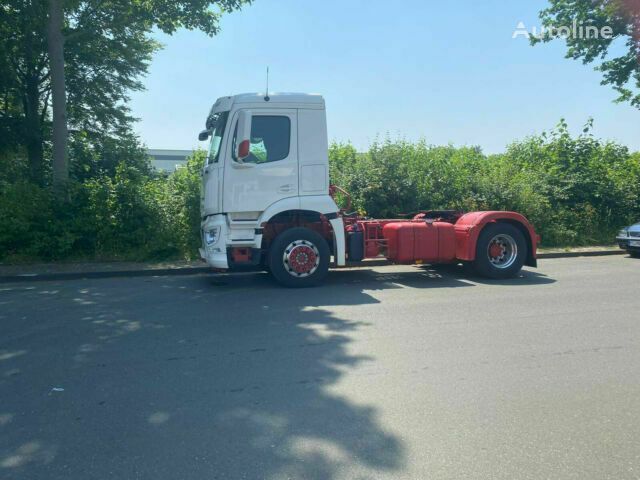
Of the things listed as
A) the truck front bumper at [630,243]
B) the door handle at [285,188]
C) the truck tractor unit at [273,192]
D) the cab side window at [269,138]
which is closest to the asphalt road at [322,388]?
the truck tractor unit at [273,192]

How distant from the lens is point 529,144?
1848 cm

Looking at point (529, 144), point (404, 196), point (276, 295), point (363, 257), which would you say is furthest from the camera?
point (529, 144)

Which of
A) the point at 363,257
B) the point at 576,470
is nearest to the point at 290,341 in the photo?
the point at 576,470

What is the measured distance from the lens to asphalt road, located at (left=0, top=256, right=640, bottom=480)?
293 cm

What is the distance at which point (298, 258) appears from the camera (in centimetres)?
844

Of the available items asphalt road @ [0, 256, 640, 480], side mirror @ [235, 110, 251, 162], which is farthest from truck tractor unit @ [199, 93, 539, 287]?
asphalt road @ [0, 256, 640, 480]

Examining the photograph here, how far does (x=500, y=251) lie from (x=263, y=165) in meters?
4.80

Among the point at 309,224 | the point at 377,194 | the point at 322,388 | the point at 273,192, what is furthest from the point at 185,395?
the point at 377,194

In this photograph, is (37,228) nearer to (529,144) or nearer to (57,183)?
(57,183)

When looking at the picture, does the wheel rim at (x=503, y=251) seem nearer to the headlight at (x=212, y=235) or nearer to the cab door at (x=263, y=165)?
the cab door at (x=263, y=165)

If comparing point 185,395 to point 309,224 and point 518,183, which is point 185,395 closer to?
point 309,224

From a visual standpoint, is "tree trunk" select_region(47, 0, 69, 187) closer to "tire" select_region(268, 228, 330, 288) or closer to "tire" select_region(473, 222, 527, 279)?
"tire" select_region(268, 228, 330, 288)

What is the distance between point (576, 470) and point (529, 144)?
17629 mm

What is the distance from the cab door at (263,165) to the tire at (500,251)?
380 centimetres
